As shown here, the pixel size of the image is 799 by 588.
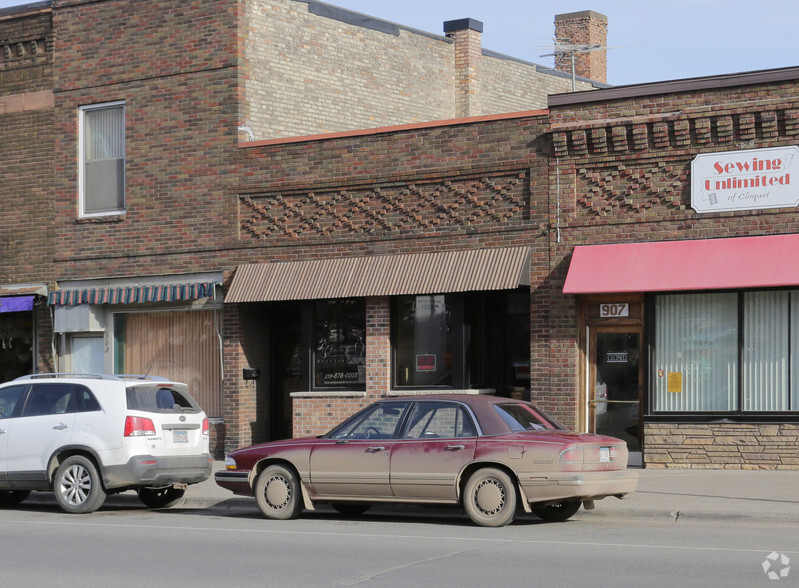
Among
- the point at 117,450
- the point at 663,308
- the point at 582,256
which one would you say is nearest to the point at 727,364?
the point at 663,308

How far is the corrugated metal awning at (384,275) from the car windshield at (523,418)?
496 cm

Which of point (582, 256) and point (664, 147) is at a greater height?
point (664, 147)

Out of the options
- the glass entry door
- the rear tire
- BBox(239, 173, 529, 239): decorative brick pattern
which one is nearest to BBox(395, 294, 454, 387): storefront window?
BBox(239, 173, 529, 239): decorative brick pattern

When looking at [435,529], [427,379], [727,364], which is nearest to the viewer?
[435,529]

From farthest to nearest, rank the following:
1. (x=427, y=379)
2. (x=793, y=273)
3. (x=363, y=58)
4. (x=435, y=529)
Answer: (x=363, y=58) → (x=427, y=379) → (x=793, y=273) → (x=435, y=529)

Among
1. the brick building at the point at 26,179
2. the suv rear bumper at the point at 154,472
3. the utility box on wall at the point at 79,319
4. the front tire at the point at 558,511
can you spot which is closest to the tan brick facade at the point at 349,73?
the brick building at the point at 26,179

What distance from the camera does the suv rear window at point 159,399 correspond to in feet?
49.1

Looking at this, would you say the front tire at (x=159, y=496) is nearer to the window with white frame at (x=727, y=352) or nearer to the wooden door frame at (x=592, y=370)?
the wooden door frame at (x=592, y=370)

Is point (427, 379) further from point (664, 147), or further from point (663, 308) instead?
point (664, 147)

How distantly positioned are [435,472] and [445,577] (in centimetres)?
361

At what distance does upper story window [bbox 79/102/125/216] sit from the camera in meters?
23.1

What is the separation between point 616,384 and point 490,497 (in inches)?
261

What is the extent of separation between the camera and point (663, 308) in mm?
A: 18484

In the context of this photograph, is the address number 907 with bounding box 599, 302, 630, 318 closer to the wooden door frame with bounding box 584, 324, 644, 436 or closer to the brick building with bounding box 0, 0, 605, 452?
the wooden door frame with bounding box 584, 324, 644, 436
